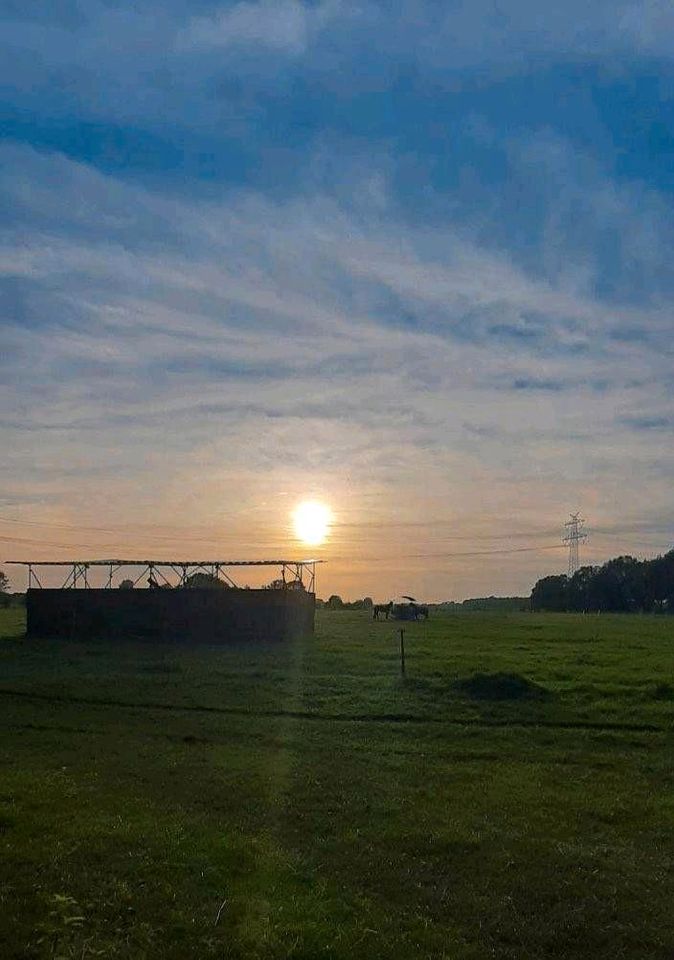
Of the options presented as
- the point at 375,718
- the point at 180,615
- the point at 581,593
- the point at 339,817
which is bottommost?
the point at 339,817

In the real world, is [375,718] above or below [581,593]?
below

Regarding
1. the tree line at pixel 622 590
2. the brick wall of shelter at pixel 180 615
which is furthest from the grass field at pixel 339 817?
the tree line at pixel 622 590

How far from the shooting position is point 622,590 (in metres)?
116

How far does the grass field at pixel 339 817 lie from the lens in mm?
9000

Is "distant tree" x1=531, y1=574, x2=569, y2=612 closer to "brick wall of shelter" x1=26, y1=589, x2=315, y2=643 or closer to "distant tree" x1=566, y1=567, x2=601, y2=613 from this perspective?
"distant tree" x1=566, y1=567, x2=601, y2=613

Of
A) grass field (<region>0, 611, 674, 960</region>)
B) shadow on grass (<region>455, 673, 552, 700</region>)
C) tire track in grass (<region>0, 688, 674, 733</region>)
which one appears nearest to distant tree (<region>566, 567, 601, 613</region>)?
grass field (<region>0, 611, 674, 960</region>)

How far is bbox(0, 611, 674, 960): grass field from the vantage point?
900 centimetres

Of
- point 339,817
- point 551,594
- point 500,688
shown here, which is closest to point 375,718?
point 500,688

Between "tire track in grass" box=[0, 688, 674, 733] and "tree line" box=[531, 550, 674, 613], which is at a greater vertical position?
"tree line" box=[531, 550, 674, 613]

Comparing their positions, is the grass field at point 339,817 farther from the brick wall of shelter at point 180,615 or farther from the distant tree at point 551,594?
the distant tree at point 551,594

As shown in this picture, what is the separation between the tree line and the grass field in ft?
307

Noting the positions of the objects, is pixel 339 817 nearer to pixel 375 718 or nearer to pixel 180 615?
pixel 375 718

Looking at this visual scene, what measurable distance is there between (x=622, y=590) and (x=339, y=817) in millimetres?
109503

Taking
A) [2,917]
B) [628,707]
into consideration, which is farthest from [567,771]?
[2,917]
